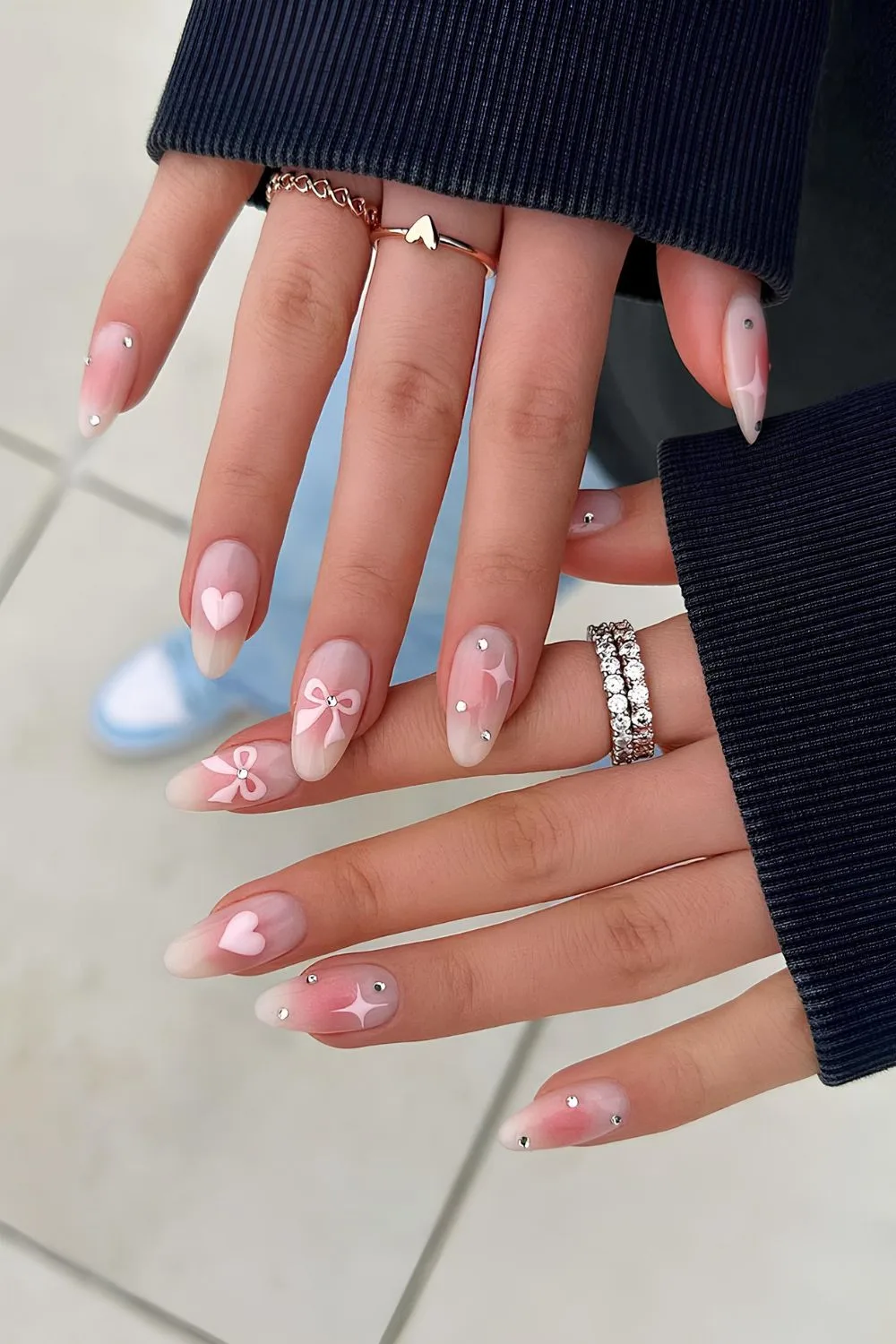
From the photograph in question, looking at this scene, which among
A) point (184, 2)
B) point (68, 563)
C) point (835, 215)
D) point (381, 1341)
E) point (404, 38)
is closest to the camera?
point (404, 38)

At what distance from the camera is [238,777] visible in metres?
0.61

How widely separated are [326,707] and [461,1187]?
0.70m

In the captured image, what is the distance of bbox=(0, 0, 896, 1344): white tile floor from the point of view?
104 centimetres

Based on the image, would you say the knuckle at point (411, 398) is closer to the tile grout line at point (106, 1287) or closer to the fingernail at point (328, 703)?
the fingernail at point (328, 703)

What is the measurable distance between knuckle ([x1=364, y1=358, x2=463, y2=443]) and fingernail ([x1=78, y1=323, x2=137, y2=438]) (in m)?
0.13

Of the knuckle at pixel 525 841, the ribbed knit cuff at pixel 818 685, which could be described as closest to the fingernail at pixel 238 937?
the knuckle at pixel 525 841

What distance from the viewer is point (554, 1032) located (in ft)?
3.72

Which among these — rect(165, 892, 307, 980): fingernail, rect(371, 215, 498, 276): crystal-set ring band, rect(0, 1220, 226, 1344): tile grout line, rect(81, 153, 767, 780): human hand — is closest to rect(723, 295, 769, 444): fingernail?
rect(81, 153, 767, 780): human hand

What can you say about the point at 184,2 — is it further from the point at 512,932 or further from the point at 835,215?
the point at 512,932

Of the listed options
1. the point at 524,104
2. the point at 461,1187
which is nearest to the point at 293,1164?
the point at 461,1187

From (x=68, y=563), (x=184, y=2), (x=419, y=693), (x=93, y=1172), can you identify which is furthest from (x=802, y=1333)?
(x=184, y=2)

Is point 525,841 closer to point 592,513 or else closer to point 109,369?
point 592,513

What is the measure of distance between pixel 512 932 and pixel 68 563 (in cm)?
85

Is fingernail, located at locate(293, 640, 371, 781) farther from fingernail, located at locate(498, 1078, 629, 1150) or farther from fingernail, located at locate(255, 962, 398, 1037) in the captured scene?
fingernail, located at locate(498, 1078, 629, 1150)
